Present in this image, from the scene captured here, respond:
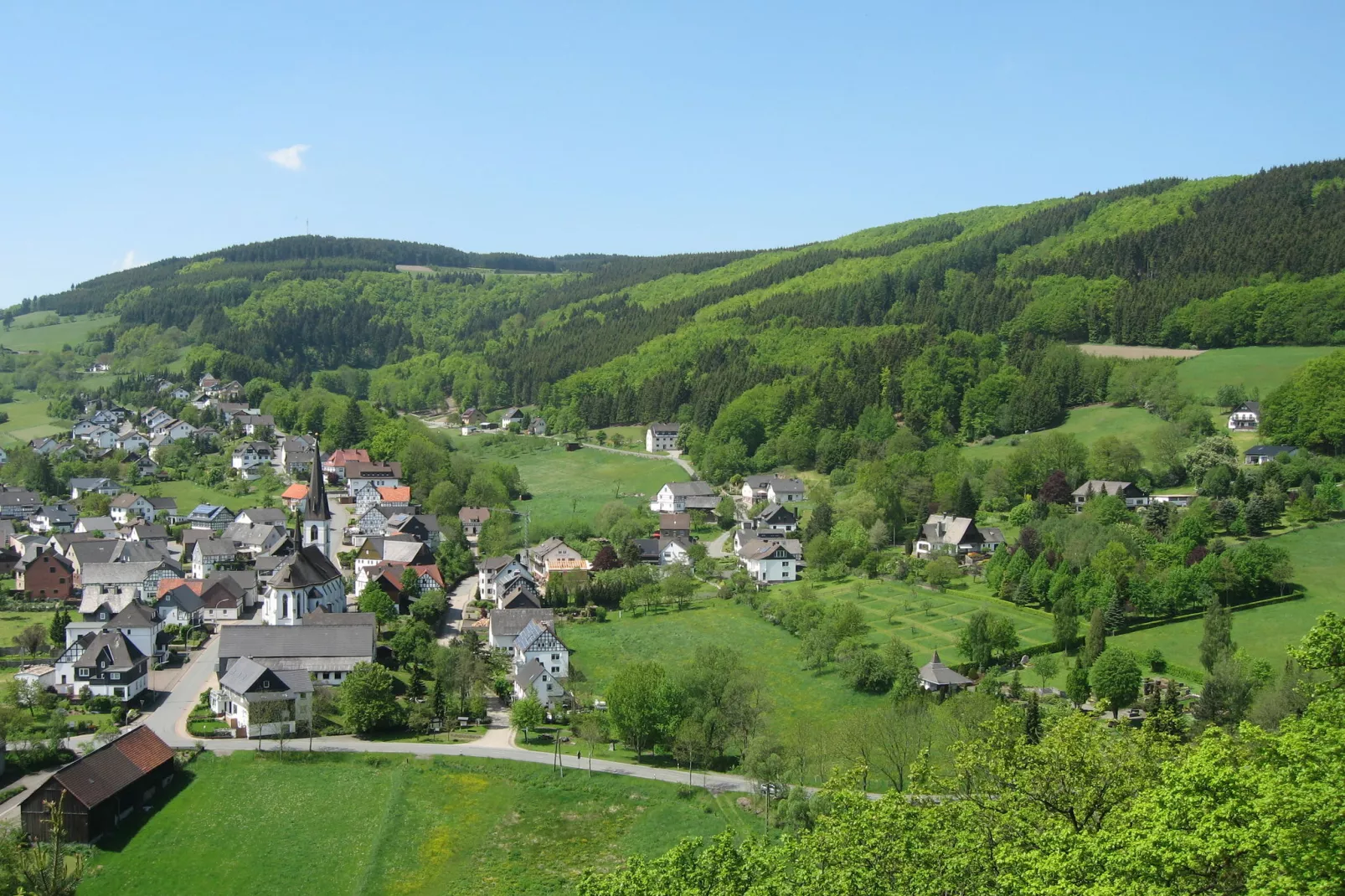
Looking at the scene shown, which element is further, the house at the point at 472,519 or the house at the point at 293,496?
the house at the point at 293,496

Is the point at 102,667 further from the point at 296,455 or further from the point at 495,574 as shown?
the point at 296,455

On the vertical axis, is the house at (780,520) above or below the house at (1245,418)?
below

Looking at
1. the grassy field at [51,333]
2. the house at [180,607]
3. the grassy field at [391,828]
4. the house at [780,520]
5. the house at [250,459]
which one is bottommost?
the grassy field at [391,828]

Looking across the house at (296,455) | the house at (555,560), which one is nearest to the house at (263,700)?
the house at (555,560)

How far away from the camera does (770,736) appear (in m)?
37.3

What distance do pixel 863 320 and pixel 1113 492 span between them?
65.8 m

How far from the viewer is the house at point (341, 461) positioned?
305 feet

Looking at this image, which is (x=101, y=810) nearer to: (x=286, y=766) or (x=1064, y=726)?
(x=286, y=766)

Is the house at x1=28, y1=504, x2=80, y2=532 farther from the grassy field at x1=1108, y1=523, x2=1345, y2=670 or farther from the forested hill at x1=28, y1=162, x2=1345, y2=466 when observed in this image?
the grassy field at x1=1108, y1=523, x2=1345, y2=670

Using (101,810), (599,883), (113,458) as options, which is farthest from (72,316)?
(599,883)

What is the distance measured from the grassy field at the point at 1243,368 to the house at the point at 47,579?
80.3 meters

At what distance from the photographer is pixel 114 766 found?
34625 mm

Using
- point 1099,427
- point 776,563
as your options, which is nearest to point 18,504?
point 776,563

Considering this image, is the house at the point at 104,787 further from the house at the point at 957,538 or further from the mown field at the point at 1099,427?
the mown field at the point at 1099,427
